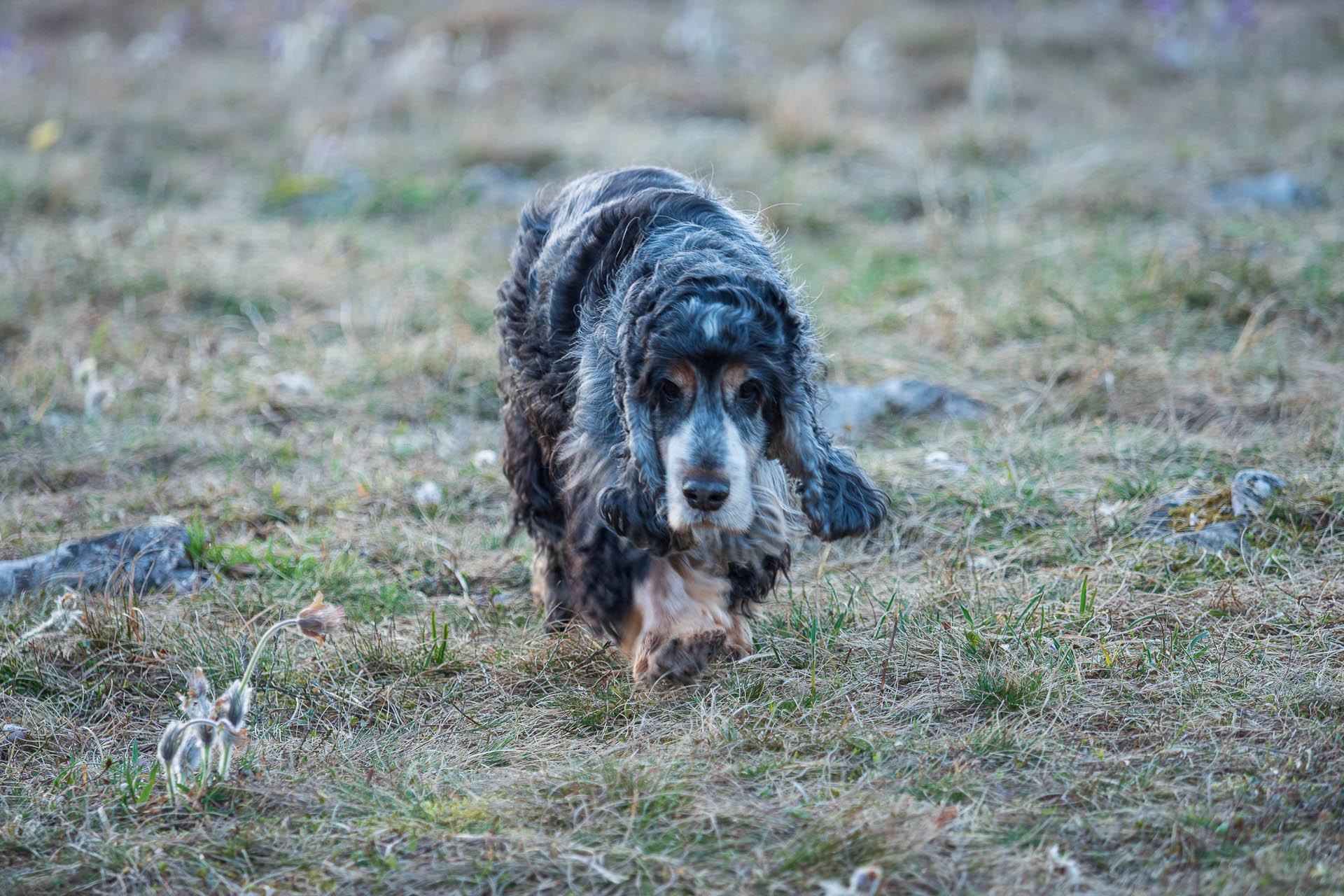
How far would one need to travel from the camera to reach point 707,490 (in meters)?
2.68

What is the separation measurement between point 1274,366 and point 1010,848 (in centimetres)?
345

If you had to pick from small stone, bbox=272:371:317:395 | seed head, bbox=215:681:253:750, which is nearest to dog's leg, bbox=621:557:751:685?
seed head, bbox=215:681:253:750

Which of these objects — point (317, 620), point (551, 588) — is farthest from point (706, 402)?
point (551, 588)

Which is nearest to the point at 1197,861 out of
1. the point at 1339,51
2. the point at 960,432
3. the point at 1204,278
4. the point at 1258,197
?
the point at 960,432

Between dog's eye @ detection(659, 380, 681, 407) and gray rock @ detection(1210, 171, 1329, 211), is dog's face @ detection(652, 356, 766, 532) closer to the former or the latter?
dog's eye @ detection(659, 380, 681, 407)

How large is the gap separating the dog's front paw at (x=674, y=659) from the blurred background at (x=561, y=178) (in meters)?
1.46

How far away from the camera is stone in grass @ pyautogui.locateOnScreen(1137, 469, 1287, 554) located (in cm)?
365

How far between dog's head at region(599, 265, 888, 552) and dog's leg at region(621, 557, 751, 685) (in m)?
0.18

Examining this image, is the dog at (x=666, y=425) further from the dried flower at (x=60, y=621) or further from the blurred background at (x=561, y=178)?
the dried flower at (x=60, y=621)

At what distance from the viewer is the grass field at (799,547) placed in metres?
2.40

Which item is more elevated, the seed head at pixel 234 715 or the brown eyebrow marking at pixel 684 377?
the brown eyebrow marking at pixel 684 377

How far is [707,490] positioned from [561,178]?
5.01m

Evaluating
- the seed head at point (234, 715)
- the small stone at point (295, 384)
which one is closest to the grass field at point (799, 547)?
the small stone at point (295, 384)

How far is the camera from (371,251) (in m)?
7.28
